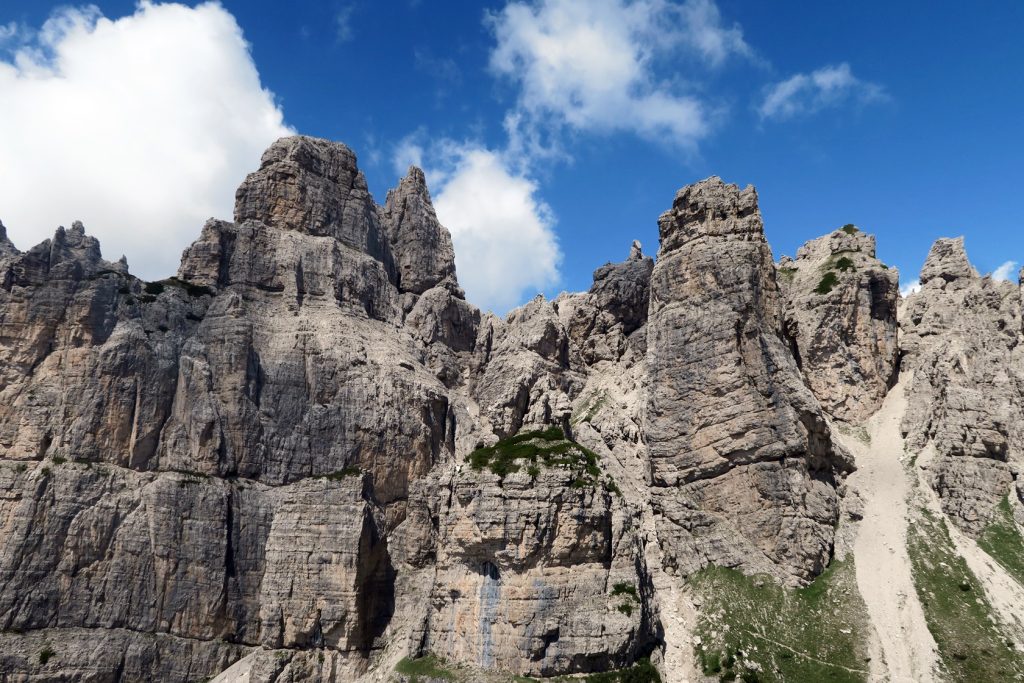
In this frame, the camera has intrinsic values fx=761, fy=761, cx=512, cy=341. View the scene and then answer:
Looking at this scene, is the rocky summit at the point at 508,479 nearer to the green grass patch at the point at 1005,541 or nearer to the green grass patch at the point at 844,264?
the green grass patch at the point at 1005,541

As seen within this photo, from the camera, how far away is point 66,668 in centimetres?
6450

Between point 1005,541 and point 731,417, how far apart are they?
79.7 feet

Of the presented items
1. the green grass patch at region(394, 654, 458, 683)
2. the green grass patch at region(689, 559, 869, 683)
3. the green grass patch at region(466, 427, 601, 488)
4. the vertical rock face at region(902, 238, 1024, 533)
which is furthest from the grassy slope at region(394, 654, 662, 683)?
the vertical rock face at region(902, 238, 1024, 533)

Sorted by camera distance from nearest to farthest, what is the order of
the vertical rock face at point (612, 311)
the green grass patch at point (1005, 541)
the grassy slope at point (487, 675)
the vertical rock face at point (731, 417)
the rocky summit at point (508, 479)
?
the grassy slope at point (487, 675), the rocky summit at point (508, 479), the green grass patch at point (1005, 541), the vertical rock face at point (731, 417), the vertical rock face at point (612, 311)

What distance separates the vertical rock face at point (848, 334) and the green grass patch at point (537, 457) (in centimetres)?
2999

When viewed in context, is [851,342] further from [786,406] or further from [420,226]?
[420,226]

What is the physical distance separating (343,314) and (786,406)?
49.2m

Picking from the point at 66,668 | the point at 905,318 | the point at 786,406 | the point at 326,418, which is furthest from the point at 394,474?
the point at 905,318

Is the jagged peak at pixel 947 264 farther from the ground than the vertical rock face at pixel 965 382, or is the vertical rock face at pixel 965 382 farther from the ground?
the jagged peak at pixel 947 264

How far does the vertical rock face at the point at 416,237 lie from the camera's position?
346 feet

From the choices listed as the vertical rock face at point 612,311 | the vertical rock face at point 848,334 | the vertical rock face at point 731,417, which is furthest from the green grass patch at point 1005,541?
the vertical rock face at point 612,311

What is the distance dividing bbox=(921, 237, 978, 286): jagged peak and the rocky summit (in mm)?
514

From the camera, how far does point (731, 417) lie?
232 feet

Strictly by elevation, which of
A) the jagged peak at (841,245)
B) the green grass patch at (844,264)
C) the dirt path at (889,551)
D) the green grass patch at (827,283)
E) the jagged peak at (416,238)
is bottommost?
the dirt path at (889,551)
